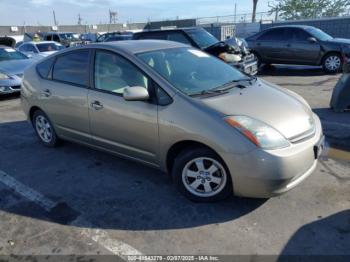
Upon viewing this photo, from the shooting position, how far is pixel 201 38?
1016cm

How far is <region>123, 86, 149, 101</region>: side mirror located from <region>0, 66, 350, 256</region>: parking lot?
1.07 meters

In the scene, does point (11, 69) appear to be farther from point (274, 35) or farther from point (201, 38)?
point (274, 35)

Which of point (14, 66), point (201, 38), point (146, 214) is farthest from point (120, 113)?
point (14, 66)

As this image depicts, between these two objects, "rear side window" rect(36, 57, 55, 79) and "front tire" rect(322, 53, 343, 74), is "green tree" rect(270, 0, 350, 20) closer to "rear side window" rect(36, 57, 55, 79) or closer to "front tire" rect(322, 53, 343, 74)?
"front tire" rect(322, 53, 343, 74)

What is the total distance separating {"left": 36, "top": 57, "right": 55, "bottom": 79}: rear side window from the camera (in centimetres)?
499

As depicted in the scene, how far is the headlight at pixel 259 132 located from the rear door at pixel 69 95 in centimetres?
206

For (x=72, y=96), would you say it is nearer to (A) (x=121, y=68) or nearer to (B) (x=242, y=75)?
(A) (x=121, y=68)

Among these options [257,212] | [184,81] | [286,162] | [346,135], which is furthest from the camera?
[346,135]

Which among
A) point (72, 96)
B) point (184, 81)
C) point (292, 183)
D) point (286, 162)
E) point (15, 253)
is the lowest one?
point (15, 253)

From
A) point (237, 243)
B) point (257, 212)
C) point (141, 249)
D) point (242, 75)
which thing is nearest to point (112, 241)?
point (141, 249)

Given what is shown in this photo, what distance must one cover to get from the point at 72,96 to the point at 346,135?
13.7ft

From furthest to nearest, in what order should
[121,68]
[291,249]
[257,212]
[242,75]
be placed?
1. [242,75]
2. [121,68]
3. [257,212]
4. [291,249]

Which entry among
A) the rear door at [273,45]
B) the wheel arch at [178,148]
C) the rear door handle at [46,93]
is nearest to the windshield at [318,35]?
the rear door at [273,45]

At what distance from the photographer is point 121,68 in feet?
12.9
